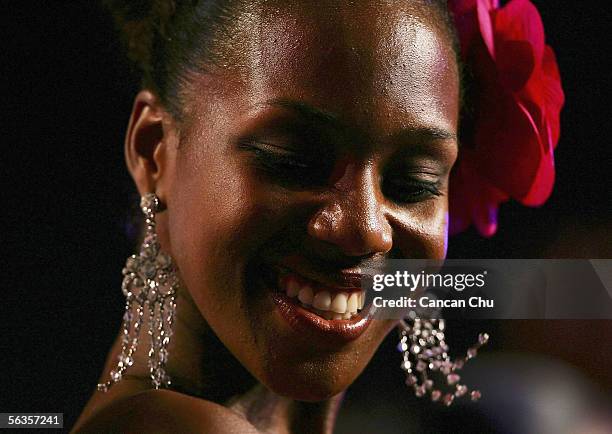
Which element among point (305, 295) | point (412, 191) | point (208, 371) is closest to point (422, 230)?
point (412, 191)

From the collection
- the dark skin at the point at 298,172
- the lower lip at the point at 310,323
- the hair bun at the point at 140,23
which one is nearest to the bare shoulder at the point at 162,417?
the dark skin at the point at 298,172

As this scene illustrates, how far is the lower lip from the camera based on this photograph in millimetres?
927

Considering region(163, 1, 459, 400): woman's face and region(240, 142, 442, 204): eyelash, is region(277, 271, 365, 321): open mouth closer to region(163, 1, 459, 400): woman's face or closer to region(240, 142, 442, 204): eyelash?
region(163, 1, 459, 400): woman's face

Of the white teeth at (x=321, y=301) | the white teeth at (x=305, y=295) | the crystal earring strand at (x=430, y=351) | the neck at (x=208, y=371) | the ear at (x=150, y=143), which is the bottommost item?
the crystal earring strand at (x=430, y=351)

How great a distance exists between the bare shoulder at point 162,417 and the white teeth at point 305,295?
153 millimetres

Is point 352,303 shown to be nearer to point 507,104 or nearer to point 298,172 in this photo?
point 298,172

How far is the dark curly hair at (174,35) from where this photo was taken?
96 cm

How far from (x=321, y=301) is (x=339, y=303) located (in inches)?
0.9

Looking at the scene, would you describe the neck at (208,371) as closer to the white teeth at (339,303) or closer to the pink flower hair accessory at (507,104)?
the white teeth at (339,303)

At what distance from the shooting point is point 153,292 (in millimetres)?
1011

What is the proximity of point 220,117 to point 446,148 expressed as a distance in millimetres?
263

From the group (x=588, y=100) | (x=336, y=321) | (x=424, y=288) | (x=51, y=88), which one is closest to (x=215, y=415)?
(x=336, y=321)

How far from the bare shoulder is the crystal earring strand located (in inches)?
11.5

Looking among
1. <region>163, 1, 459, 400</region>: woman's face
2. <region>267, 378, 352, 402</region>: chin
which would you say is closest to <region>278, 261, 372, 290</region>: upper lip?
<region>163, 1, 459, 400</region>: woman's face
